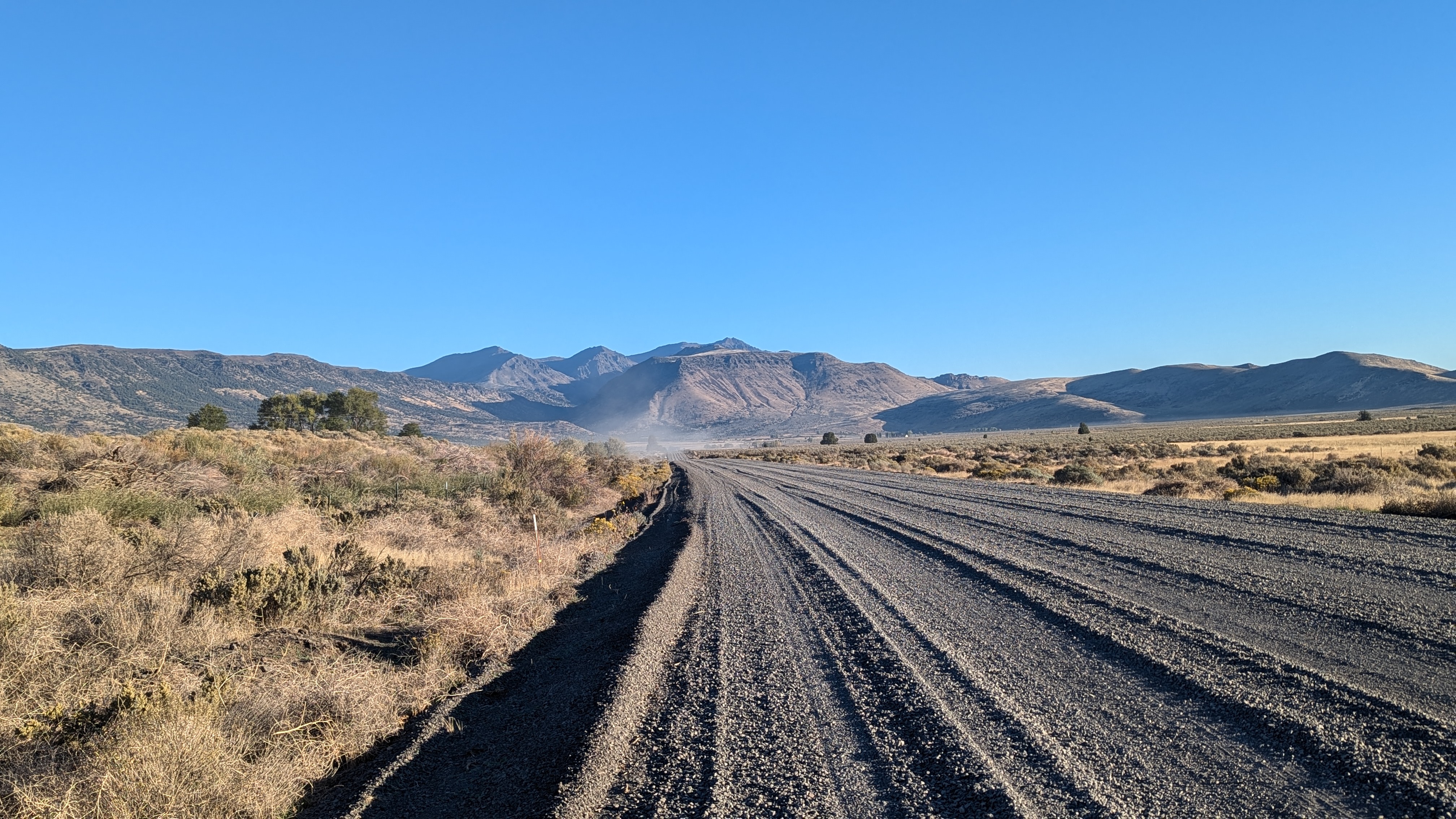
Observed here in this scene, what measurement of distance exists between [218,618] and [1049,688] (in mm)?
7950

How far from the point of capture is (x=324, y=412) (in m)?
59.5

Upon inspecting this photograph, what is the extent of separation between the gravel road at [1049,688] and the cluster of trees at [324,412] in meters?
51.9

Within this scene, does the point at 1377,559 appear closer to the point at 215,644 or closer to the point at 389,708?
the point at 389,708

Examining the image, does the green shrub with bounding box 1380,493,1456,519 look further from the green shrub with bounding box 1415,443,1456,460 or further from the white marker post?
the white marker post

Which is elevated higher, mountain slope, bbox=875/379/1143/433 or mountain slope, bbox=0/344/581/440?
mountain slope, bbox=0/344/581/440

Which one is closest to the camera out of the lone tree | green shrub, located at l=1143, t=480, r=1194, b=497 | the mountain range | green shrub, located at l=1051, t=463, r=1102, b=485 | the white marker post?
the white marker post

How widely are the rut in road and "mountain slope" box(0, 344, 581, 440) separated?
51463mm

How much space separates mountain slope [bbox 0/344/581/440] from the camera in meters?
57.0

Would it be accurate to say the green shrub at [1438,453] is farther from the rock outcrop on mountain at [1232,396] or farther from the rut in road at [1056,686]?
the rock outcrop on mountain at [1232,396]

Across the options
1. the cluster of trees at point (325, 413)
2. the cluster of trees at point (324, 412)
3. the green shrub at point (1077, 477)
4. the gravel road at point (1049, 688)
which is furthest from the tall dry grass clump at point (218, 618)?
the cluster of trees at point (324, 412)

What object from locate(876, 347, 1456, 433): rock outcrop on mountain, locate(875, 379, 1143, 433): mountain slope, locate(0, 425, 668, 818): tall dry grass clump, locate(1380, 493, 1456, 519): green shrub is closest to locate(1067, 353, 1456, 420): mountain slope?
locate(876, 347, 1456, 433): rock outcrop on mountain

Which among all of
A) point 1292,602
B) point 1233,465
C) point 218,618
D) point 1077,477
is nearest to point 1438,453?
point 1233,465

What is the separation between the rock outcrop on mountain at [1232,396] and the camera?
132m

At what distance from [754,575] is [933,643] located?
14.7 feet
